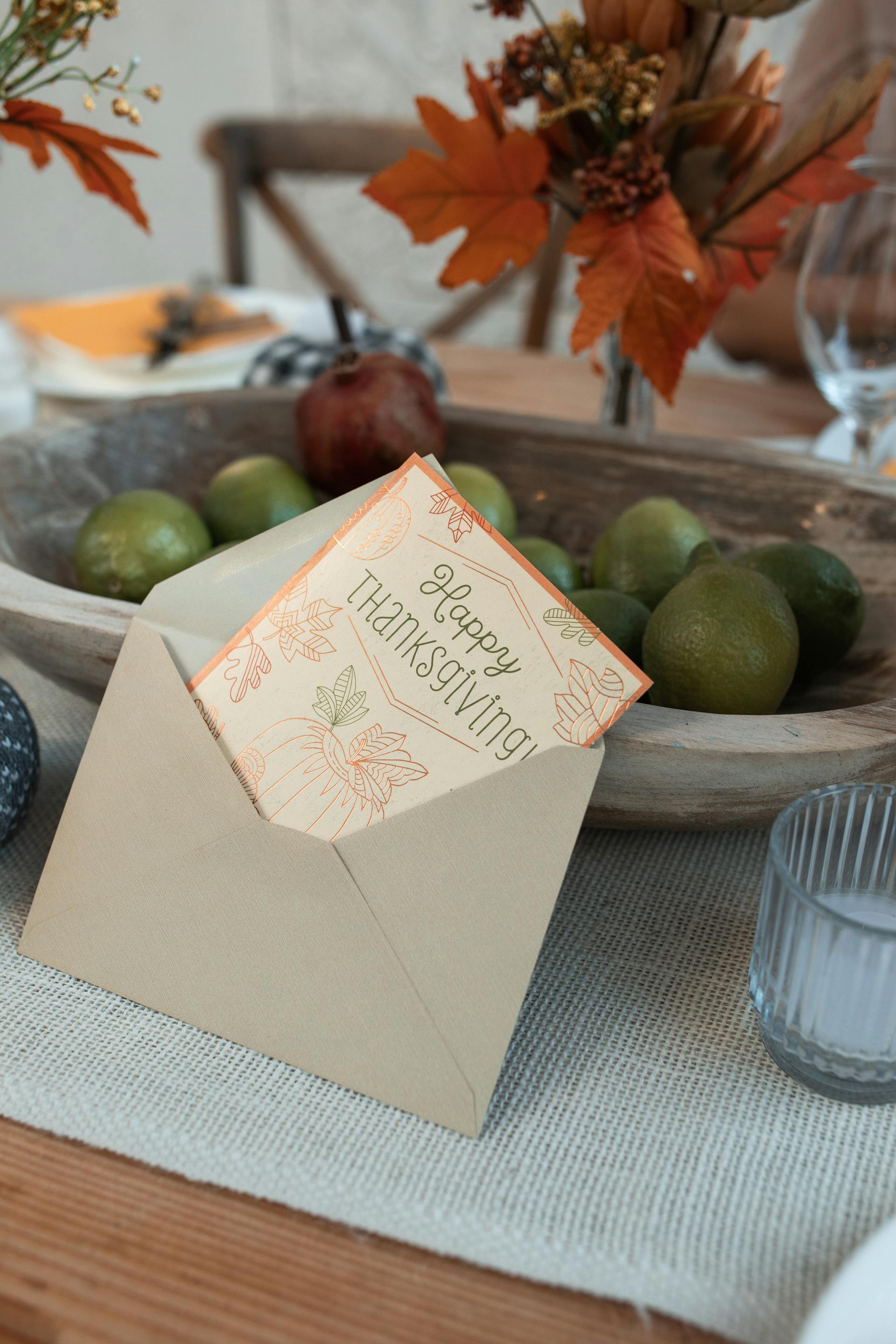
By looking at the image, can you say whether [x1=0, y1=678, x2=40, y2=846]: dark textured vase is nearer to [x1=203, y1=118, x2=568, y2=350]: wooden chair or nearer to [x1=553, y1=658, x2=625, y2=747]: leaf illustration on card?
[x1=553, y1=658, x2=625, y2=747]: leaf illustration on card

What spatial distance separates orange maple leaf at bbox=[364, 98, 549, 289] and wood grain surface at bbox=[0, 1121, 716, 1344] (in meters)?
0.52

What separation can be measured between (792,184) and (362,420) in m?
0.30

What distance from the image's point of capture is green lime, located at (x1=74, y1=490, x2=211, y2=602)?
0.57 metres

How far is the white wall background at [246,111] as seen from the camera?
2695 mm

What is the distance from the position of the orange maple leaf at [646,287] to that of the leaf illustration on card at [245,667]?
0.89 ft

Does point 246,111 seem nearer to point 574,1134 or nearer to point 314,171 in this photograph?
point 314,171

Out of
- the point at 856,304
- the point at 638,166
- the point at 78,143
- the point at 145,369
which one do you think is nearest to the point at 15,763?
the point at 78,143

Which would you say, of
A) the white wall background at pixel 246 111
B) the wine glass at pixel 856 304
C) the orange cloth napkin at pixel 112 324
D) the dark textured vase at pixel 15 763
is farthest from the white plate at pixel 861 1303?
the white wall background at pixel 246 111

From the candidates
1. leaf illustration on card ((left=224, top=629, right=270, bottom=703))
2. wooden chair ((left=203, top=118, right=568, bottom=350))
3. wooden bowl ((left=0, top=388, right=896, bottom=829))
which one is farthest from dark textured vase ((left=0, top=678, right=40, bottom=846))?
wooden chair ((left=203, top=118, right=568, bottom=350))

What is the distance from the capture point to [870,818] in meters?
0.41

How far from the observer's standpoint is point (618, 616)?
1.68 ft

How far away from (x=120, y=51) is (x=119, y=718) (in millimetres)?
2886

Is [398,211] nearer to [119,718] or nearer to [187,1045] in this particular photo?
[119,718]

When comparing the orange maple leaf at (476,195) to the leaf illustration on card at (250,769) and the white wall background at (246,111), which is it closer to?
the leaf illustration on card at (250,769)
